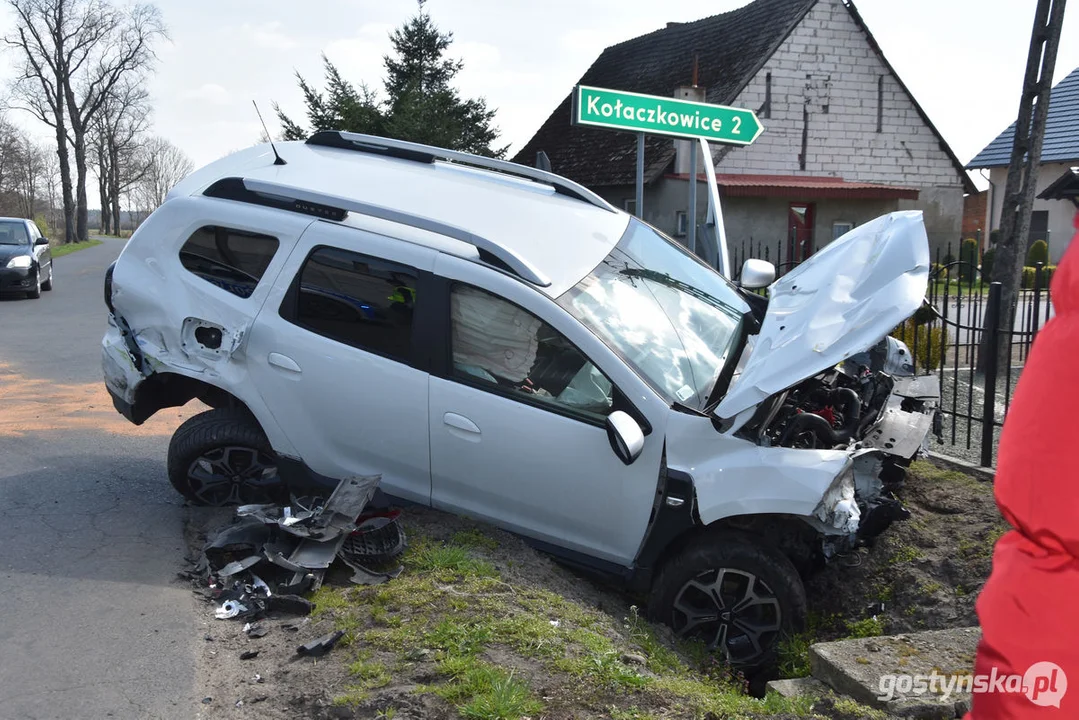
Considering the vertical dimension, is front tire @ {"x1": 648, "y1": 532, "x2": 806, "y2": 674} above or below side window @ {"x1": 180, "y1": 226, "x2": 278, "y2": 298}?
below

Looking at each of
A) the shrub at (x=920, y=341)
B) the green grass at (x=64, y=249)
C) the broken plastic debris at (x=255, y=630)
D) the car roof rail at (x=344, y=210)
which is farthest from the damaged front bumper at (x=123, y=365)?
the green grass at (x=64, y=249)

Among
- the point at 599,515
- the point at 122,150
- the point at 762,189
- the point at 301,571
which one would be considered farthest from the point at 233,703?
the point at 122,150

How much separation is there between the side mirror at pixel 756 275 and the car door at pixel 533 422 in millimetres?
1896

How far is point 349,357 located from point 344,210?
2.72ft

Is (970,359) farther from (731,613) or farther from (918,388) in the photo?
(731,613)

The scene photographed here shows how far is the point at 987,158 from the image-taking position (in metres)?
36.0

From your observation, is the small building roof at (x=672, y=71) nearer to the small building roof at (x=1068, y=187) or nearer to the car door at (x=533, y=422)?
the car door at (x=533, y=422)

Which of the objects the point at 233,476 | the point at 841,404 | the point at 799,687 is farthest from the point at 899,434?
the point at 233,476

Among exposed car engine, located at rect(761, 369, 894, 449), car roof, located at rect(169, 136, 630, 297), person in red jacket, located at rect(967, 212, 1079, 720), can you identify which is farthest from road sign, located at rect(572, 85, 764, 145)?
person in red jacket, located at rect(967, 212, 1079, 720)

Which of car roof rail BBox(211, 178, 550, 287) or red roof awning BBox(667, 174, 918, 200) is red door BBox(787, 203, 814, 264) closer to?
red roof awning BBox(667, 174, 918, 200)

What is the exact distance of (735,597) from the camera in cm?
434

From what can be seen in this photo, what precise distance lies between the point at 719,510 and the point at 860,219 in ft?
77.7

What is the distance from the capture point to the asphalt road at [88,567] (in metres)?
3.71

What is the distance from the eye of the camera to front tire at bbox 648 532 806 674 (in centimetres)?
429
